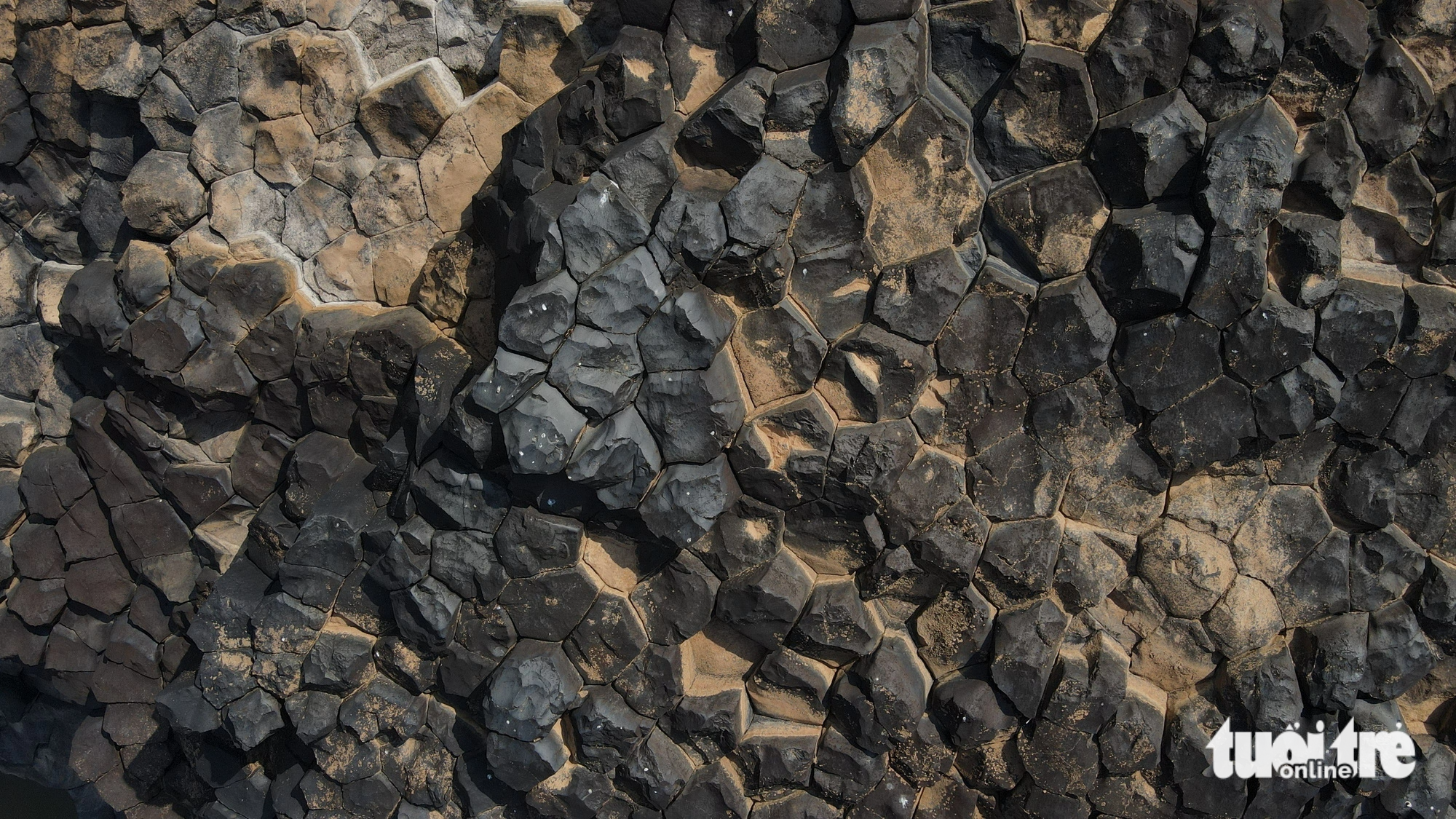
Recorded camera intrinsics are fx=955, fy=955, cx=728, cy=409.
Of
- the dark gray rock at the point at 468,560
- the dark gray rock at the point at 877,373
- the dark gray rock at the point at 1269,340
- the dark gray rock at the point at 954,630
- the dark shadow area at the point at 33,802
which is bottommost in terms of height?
the dark shadow area at the point at 33,802

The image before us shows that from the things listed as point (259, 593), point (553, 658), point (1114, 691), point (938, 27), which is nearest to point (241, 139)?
point (259, 593)

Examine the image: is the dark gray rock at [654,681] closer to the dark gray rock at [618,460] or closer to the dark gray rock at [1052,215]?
the dark gray rock at [618,460]

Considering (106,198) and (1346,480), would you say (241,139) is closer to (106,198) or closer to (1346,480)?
(106,198)

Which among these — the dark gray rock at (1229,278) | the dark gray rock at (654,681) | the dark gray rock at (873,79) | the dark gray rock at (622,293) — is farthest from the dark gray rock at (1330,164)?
the dark gray rock at (654,681)

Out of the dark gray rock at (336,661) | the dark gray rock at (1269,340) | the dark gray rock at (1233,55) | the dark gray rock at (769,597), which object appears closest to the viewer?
the dark gray rock at (1233,55)

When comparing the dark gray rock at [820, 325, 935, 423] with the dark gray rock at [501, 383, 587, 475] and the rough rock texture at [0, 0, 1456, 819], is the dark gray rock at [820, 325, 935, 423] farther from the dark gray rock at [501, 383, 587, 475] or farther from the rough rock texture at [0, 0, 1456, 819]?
the dark gray rock at [501, 383, 587, 475]

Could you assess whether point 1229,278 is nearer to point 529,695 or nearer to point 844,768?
point 844,768
